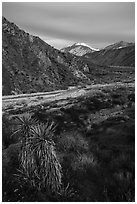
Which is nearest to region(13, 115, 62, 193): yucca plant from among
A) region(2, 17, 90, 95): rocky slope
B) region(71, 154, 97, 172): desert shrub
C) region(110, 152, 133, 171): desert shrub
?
region(71, 154, 97, 172): desert shrub

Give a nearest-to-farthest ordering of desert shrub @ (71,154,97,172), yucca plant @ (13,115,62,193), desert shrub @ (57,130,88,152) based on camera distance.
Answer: yucca plant @ (13,115,62,193)
desert shrub @ (71,154,97,172)
desert shrub @ (57,130,88,152)

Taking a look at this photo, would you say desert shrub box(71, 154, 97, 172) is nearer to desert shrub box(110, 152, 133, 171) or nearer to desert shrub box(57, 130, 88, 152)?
desert shrub box(110, 152, 133, 171)

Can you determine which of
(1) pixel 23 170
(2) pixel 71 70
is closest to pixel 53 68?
(2) pixel 71 70

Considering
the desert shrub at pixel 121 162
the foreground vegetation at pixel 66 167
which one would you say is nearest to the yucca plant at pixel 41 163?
the foreground vegetation at pixel 66 167

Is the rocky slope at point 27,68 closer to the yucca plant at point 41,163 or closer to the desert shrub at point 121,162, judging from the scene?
the desert shrub at point 121,162

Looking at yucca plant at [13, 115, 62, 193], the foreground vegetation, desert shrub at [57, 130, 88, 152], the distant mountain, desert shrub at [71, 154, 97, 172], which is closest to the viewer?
the foreground vegetation

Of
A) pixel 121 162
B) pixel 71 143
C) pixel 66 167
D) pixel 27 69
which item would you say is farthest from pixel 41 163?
pixel 27 69

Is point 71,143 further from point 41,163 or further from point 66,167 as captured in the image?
point 41,163

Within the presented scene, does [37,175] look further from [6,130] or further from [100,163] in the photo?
[6,130]
